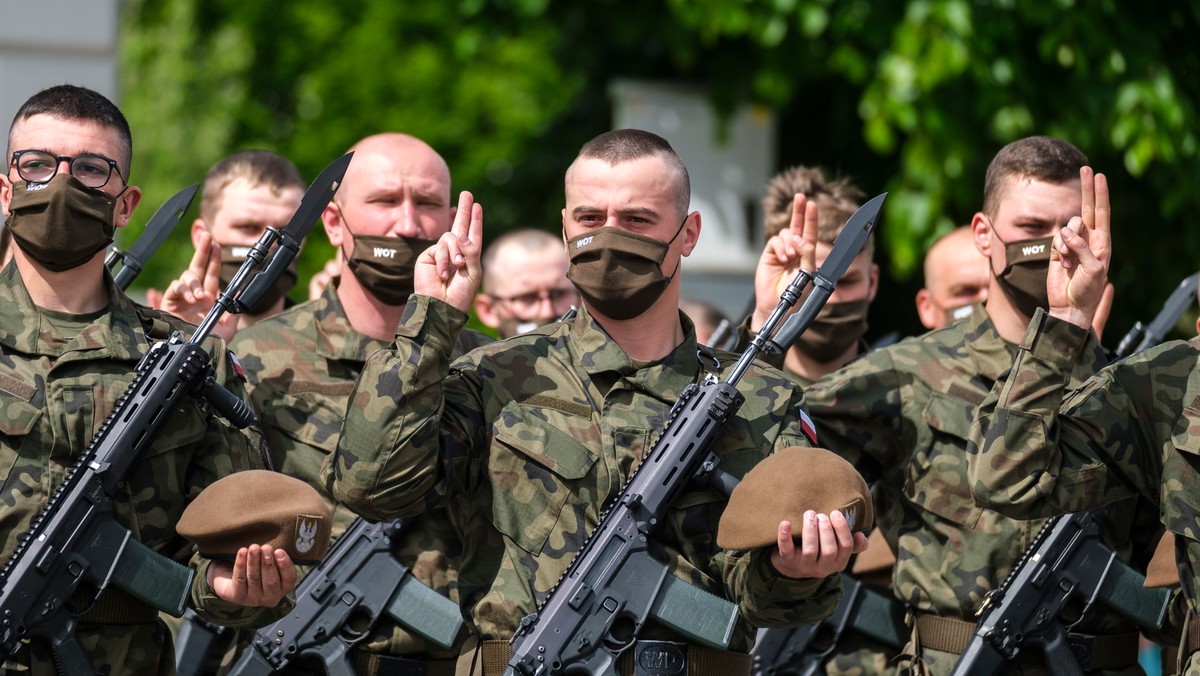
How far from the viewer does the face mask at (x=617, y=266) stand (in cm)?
432

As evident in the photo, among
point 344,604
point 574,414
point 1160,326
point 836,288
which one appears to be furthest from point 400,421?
point 1160,326

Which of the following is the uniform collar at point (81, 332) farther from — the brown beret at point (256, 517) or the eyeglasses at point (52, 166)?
the brown beret at point (256, 517)

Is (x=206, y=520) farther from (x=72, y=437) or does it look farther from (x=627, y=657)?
(x=627, y=657)

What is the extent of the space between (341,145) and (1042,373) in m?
15.4

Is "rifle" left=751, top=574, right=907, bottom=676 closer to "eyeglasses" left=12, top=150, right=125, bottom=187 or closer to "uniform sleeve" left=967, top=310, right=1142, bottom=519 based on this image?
"uniform sleeve" left=967, top=310, right=1142, bottom=519

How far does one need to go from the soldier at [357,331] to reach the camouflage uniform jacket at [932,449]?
3.80ft

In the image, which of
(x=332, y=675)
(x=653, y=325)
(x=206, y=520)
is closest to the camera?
(x=206, y=520)

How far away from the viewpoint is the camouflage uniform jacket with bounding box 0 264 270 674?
165 inches

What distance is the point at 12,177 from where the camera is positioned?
4.26 metres

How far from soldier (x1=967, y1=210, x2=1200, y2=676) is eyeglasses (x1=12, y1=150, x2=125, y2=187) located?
2245mm

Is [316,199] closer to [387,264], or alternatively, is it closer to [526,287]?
[387,264]

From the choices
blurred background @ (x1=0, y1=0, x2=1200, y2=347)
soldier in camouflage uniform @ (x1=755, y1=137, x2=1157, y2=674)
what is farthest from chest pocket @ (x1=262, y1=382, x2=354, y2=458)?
blurred background @ (x1=0, y1=0, x2=1200, y2=347)

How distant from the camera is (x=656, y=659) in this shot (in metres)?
4.28

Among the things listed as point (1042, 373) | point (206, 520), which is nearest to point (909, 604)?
point (1042, 373)
